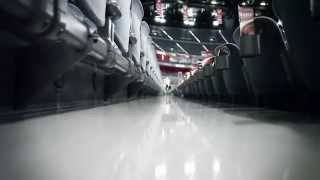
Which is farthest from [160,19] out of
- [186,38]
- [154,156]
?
[154,156]

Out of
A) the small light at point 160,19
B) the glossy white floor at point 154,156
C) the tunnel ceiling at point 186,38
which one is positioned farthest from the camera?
the tunnel ceiling at point 186,38

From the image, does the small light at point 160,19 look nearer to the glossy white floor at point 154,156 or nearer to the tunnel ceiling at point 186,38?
the tunnel ceiling at point 186,38

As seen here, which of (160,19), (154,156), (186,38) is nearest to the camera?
(154,156)

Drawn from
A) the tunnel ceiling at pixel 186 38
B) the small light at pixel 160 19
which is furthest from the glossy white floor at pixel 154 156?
the tunnel ceiling at pixel 186 38

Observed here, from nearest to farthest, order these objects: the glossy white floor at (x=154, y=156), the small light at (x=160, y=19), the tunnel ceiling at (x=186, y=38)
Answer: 1. the glossy white floor at (x=154, y=156)
2. the small light at (x=160, y=19)
3. the tunnel ceiling at (x=186, y=38)

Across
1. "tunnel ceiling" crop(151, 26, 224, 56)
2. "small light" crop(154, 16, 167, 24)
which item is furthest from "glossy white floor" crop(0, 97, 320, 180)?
"tunnel ceiling" crop(151, 26, 224, 56)

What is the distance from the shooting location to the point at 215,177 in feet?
2.57

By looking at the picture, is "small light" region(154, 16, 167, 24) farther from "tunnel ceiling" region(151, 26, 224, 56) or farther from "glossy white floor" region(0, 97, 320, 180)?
"glossy white floor" region(0, 97, 320, 180)

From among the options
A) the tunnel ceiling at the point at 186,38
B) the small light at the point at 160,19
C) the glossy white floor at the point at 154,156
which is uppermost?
the small light at the point at 160,19

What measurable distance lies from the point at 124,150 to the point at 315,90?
2.08 meters

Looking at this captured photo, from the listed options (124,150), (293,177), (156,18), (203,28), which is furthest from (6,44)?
(203,28)

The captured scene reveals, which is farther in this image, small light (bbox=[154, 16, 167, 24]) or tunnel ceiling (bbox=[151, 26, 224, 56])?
tunnel ceiling (bbox=[151, 26, 224, 56])

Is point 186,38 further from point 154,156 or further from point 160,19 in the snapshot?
point 154,156

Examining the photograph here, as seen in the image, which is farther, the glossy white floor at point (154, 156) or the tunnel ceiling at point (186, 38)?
the tunnel ceiling at point (186, 38)
